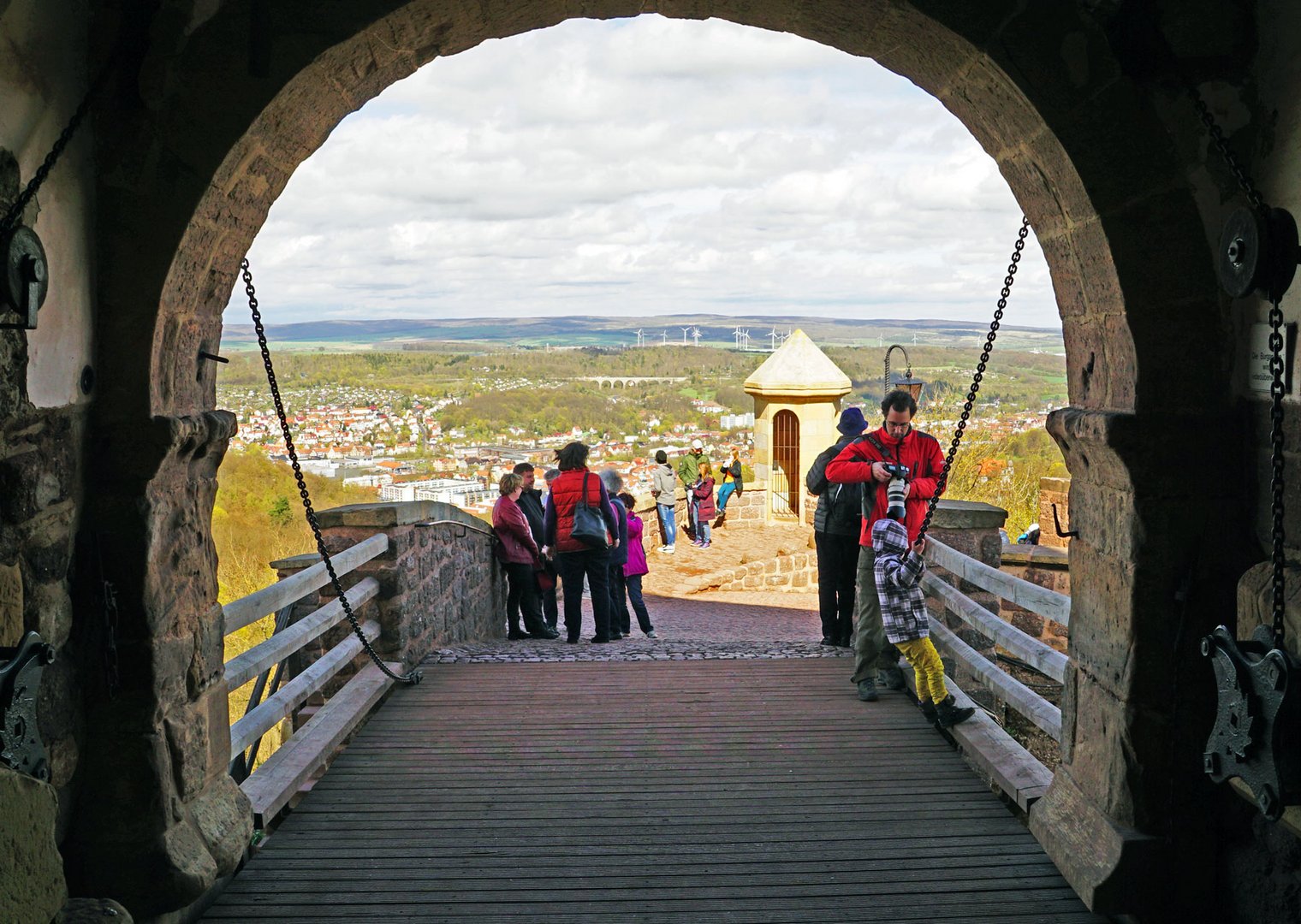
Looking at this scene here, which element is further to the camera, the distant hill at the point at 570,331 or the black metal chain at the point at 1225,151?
the distant hill at the point at 570,331

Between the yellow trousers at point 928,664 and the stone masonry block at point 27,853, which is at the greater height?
the stone masonry block at point 27,853

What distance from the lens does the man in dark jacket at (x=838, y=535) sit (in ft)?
21.8

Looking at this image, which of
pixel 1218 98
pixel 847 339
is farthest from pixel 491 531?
pixel 847 339

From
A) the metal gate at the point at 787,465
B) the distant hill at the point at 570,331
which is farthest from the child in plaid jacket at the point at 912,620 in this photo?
the distant hill at the point at 570,331

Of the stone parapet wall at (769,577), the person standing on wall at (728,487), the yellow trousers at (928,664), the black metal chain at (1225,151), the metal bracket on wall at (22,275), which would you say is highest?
the black metal chain at (1225,151)

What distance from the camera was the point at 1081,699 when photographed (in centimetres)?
373

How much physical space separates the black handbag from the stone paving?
2.43ft

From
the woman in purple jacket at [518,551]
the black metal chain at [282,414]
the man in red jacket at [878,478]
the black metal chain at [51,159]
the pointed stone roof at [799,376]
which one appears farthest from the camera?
the pointed stone roof at [799,376]

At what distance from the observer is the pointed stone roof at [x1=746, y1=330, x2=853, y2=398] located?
22.0 metres

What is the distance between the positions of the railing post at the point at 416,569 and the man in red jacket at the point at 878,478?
2.35 metres

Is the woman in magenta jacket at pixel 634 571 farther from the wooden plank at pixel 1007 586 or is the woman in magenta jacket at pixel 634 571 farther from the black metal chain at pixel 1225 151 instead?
the black metal chain at pixel 1225 151

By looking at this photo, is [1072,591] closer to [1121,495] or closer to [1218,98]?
[1121,495]

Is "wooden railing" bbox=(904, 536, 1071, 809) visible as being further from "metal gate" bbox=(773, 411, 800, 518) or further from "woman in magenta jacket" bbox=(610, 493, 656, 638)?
"metal gate" bbox=(773, 411, 800, 518)

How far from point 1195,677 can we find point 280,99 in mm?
3093
